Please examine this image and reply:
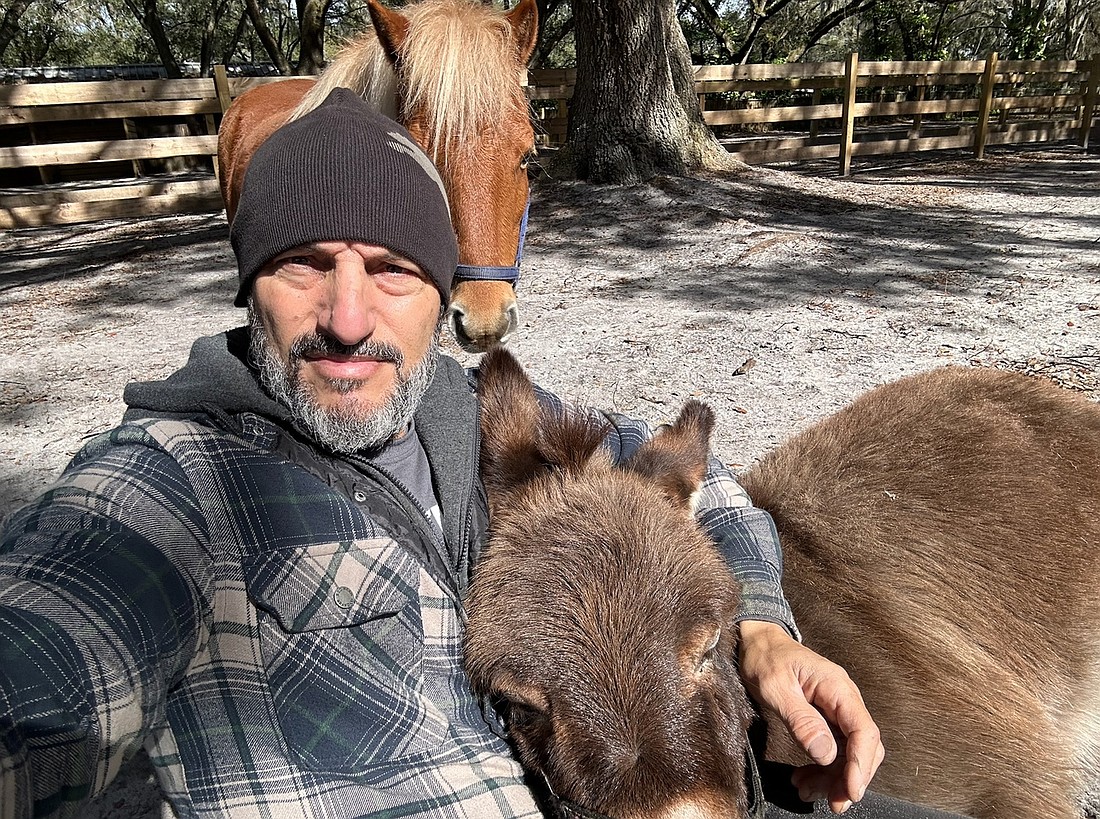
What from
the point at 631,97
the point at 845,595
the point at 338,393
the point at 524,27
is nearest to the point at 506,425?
the point at 338,393

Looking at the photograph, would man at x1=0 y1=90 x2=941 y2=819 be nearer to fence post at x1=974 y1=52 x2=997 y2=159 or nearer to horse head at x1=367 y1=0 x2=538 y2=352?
horse head at x1=367 y1=0 x2=538 y2=352

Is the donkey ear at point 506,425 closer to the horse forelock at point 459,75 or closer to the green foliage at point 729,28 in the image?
the horse forelock at point 459,75

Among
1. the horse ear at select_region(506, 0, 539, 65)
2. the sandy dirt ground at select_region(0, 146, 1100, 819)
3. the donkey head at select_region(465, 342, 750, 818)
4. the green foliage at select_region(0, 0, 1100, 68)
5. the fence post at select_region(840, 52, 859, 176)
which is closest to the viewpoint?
the donkey head at select_region(465, 342, 750, 818)

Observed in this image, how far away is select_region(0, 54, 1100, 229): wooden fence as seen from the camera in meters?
10.1

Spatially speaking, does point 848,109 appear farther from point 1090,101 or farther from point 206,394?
point 206,394

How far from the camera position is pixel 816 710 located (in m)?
1.61

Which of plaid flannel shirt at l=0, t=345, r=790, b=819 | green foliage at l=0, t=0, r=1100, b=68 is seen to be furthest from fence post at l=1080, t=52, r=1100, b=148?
plaid flannel shirt at l=0, t=345, r=790, b=819

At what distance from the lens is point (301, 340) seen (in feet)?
5.31

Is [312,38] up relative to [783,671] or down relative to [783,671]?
up

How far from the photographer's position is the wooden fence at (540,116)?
10094 millimetres

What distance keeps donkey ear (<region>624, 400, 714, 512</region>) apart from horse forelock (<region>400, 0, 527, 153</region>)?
228cm

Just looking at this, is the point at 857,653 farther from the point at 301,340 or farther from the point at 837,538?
the point at 301,340

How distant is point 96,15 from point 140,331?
1466 inches

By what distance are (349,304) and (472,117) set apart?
2382mm
